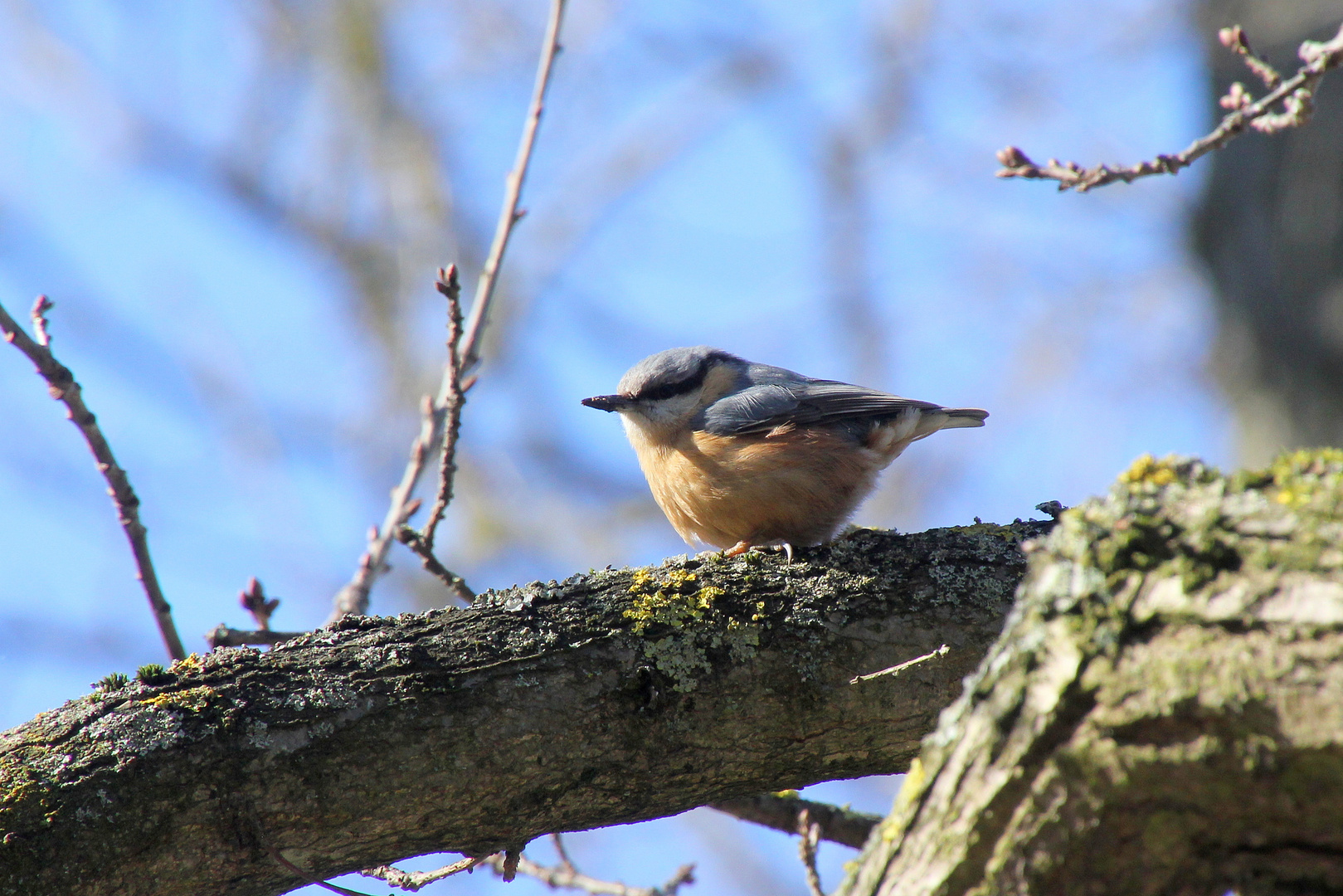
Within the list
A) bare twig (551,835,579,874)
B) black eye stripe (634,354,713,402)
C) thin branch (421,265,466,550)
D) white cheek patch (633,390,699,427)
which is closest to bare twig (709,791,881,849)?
bare twig (551,835,579,874)

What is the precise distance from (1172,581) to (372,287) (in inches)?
413

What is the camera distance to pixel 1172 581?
4.24 feet

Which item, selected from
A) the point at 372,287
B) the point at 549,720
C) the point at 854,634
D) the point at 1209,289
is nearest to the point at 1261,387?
the point at 1209,289

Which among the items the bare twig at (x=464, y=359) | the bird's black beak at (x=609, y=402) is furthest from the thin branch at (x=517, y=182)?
the bird's black beak at (x=609, y=402)

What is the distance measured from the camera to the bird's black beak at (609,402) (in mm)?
4133

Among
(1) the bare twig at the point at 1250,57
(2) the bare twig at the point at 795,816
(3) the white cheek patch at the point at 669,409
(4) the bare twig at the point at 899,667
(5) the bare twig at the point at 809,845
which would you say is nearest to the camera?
(4) the bare twig at the point at 899,667

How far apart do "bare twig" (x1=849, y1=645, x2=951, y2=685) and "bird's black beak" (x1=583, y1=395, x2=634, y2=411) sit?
1.98 meters

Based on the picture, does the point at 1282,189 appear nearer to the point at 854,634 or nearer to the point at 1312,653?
the point at 854,634

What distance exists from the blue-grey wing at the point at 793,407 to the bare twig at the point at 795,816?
129 centimetres

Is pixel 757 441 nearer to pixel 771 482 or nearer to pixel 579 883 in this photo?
pixel 771 482

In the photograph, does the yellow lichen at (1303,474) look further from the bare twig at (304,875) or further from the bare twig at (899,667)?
the bare twig at (304,875)

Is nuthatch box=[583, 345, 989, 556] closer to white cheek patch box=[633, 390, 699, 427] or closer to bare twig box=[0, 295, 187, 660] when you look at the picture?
white cheek patch box=[633, 390, 699, 427]

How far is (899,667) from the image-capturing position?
2.29 meters

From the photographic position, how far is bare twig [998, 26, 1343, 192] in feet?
7.37
